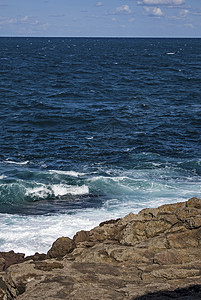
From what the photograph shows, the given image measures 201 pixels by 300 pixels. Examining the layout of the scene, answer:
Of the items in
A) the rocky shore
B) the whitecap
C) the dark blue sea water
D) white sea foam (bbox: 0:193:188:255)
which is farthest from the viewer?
the whitecap

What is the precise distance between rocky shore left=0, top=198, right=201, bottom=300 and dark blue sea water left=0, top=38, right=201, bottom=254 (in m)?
5.43

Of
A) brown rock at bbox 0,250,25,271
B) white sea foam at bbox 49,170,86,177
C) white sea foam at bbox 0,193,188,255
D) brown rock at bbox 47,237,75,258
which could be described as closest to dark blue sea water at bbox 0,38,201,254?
white sea foam at bbox 0,193,188,255

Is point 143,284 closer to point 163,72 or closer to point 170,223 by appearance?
A: point 170,223

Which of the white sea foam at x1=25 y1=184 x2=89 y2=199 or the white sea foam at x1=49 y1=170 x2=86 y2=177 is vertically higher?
the white sea foam at x1=49 y1=170 x2=86 y2=177

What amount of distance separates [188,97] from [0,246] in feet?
170

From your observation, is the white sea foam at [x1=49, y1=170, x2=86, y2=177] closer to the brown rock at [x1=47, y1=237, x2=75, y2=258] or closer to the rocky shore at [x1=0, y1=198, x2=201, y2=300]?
the rocky shore at [x1=0, y1=198, x2=201, y2=300]

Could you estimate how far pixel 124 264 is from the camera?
674 inches

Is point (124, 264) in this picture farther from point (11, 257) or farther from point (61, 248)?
point (11, 257)

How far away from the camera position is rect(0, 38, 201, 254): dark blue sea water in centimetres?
2936

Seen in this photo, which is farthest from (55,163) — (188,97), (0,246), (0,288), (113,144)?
(188,97)

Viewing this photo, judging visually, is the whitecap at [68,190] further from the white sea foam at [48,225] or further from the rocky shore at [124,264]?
the rocky shore at [124,264]

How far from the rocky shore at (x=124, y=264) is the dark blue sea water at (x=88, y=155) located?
543 cm

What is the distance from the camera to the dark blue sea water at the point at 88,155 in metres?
29.4

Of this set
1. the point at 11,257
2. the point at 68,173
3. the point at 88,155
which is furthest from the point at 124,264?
the point at 88,155
